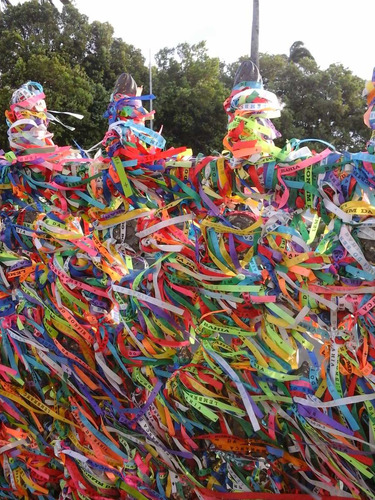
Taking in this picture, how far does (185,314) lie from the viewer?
130 cm

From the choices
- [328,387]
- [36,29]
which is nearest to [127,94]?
[328,387]

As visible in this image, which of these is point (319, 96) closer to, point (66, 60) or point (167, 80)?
point (167, 80)

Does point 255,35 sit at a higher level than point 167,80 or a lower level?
higher

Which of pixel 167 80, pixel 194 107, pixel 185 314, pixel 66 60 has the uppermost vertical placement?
pixel 66 60

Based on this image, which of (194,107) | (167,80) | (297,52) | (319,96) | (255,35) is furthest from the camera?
(297,52)

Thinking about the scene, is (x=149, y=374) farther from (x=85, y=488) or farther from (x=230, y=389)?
(x=85, y=488)

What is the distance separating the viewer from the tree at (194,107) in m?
13.9

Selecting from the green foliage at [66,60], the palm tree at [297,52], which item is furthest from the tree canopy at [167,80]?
the palm tree at [297,52]

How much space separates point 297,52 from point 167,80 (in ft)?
21.2

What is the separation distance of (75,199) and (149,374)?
570 mm

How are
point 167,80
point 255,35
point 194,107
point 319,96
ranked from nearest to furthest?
point 255,35
point 194,107
point 167,80
point 319,96

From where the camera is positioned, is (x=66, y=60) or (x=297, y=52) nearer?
(x=66, y=60)

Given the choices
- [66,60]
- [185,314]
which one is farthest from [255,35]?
[185,314]

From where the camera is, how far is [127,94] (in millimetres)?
1466
